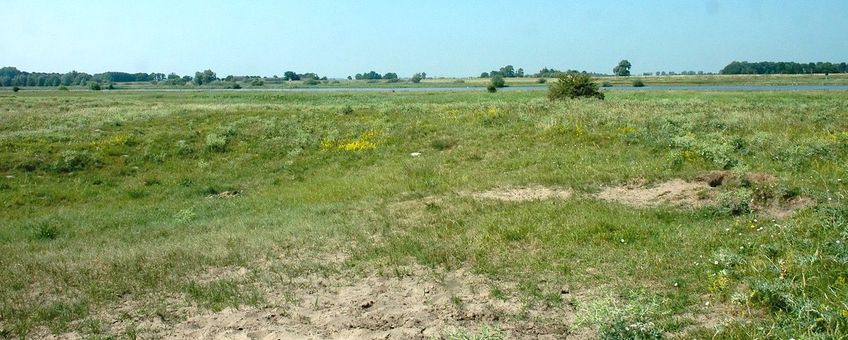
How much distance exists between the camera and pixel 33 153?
21.3m

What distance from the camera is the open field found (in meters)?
6.07

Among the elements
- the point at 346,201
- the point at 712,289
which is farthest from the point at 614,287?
the point at 346,201

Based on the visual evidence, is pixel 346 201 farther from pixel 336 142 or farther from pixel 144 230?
pixel 336 142

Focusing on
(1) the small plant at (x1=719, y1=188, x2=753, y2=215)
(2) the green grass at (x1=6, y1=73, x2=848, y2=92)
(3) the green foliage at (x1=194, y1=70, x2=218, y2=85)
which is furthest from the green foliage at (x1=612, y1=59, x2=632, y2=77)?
(1) the small plant at (x1=719, y1=188, x2=753, y2=215)

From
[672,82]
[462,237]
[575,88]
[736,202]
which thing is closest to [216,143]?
[462,237]

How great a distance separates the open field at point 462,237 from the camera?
19.9 ft

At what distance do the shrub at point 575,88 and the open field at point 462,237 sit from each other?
15658 mm

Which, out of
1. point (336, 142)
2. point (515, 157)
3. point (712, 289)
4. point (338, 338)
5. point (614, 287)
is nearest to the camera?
point (338, 338)

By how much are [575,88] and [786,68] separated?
109 metres

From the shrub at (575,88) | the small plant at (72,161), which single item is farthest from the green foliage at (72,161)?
the shrub at (575,88)

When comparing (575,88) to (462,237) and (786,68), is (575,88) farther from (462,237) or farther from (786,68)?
(786,68)

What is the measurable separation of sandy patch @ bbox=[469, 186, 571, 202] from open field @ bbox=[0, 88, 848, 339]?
7 centimetres

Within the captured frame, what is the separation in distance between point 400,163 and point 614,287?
39.0 feet

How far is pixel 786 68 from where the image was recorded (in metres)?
122
